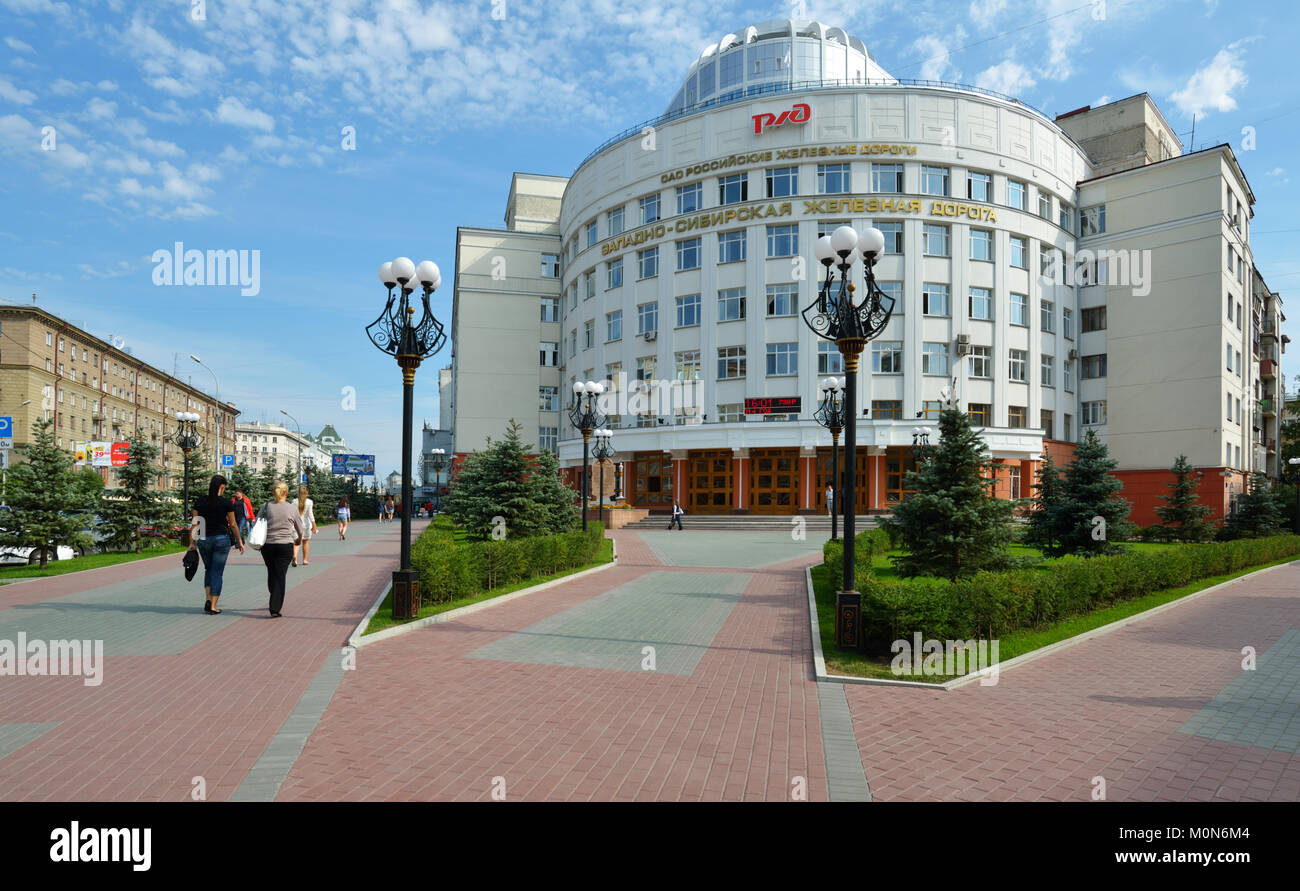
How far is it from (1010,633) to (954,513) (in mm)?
2457

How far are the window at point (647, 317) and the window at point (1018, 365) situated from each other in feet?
59.0

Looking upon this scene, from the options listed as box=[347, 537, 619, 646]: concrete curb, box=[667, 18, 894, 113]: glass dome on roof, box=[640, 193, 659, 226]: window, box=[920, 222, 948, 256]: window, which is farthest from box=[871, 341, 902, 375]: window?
box=[347, 537, 619, 646]: concrete curb

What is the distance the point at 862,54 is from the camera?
46.0 meters

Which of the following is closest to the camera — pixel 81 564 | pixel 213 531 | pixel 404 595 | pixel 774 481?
pixel 404 595

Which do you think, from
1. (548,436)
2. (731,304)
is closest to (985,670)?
(731,304)

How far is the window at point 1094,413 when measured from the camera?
1608 inches

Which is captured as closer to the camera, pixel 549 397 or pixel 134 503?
pixel 134 503

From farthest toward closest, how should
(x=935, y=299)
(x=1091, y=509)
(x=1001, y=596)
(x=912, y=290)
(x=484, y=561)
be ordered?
(x=935, y=299) → (x=912, y=290) → (x=1091, y=509) → (x=484, y=561) → (x=1001, y=596)

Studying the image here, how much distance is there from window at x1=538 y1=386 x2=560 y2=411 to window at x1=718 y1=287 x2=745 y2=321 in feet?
55.7

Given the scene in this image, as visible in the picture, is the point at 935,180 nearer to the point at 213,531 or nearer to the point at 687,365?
the point at 687,365

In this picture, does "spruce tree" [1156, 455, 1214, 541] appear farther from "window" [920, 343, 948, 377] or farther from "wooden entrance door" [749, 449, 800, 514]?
"wooden entrance door" [749, 449, 800, 514]

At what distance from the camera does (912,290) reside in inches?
1451
